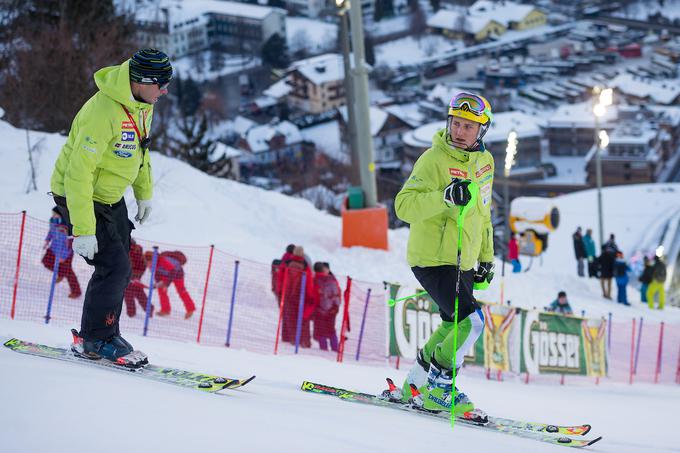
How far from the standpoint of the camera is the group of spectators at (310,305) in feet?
33.4

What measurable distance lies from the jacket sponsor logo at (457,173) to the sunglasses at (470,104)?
1.18 ft

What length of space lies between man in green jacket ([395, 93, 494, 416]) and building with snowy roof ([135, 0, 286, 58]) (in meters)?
112

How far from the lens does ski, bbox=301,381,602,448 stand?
4891 mm

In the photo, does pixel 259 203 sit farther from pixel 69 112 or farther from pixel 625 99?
pixel 625 99

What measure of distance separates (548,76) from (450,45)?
78.6 ft

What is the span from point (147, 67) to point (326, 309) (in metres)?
5.90

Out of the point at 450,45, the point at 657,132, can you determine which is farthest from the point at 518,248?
the point at 450,45

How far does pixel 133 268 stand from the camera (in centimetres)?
985

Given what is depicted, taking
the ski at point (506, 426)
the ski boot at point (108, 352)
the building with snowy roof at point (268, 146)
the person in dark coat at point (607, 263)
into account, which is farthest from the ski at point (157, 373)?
the building with snowy roof at point (268, 146)

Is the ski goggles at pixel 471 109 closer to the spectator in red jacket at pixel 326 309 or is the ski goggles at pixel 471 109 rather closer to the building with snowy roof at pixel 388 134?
the spectator in red jacket at pixel 326 309

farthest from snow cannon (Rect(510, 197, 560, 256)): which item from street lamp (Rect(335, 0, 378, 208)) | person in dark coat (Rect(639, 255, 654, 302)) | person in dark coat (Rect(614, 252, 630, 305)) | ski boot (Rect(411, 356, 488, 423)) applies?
ski boot (Rect(411, 356, 488, 423))

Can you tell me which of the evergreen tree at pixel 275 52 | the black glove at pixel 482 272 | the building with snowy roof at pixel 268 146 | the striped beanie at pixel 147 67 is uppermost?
the evergreen tree at pixel 275 52

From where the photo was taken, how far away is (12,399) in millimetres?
3566

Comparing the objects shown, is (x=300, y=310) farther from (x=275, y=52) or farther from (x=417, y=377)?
(x=275, y=52)
